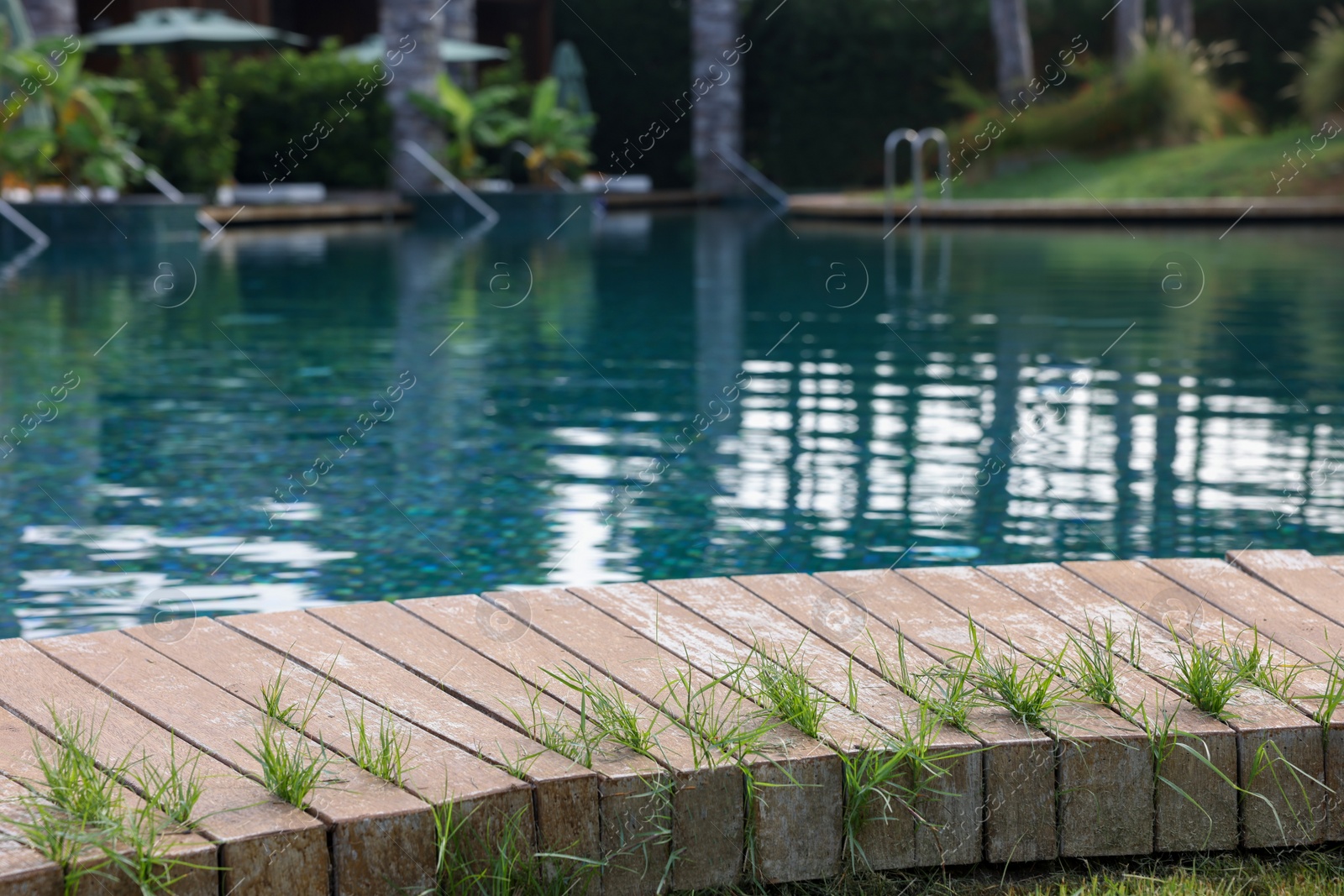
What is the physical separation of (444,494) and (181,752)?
2736 millimetres

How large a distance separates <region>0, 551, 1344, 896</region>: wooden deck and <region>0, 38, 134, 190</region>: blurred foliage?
43.6ft

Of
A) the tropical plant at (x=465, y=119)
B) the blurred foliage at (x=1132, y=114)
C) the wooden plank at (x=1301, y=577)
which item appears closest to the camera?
the wooden plank at (x=1301, y=577)

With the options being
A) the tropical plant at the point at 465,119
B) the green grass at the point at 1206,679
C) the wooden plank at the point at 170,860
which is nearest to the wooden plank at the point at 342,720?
the wooden plank at the point at 170,860

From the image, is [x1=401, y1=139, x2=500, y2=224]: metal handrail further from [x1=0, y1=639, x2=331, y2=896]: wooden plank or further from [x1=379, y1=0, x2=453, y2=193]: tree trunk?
[x1=0, y1=639, x2=331, y2=896]: wooden plank

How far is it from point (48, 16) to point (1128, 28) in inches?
591

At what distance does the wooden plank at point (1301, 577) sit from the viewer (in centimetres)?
275

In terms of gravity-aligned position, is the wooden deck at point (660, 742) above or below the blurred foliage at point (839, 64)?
below

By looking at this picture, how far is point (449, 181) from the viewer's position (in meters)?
19.2

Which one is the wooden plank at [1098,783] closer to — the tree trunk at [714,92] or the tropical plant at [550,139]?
the tropical plant at [550,139]

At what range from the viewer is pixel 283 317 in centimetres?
935

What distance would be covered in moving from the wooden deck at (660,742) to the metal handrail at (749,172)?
22602 millimetres

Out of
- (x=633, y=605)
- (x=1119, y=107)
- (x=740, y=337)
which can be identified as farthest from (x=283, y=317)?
(x=1119, y=107)

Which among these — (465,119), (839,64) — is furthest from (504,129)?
(839,64)

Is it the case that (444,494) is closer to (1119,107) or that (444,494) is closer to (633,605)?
(633,605)
